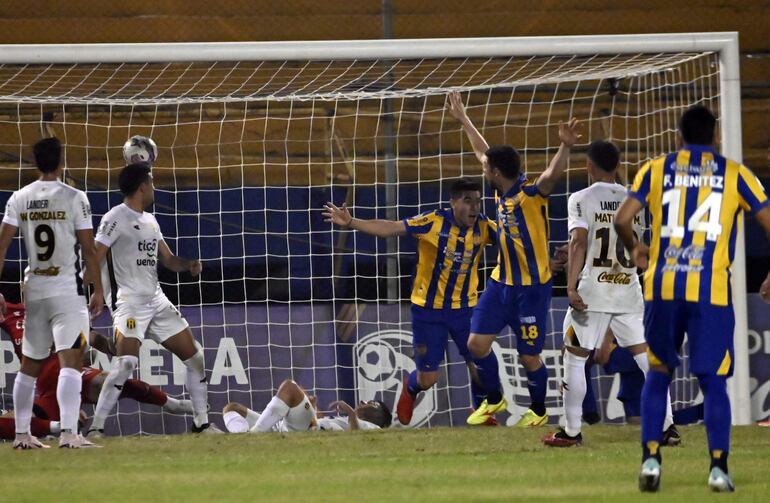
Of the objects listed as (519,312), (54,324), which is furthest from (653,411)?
(54,324)

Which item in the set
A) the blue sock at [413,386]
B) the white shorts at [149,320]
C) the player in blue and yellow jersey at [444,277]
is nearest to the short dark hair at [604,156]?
the player in blue and yellow jersey at [444,277]

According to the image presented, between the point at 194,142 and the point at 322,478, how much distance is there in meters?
7.44

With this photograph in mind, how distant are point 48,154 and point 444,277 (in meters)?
3.13

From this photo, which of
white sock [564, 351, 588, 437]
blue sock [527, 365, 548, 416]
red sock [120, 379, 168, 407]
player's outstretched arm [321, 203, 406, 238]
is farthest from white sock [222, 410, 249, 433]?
white sock [564, 351, 588, 437]

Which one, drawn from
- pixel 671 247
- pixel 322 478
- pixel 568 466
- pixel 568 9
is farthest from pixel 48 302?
pixel 568 9

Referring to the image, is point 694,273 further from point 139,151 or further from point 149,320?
point 139,151

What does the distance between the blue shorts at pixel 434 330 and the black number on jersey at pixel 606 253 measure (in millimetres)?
1636

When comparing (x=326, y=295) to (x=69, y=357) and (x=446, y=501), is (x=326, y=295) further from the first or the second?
(x=446, y=501)

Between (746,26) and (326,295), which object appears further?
(746,26)

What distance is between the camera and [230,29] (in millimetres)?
14516

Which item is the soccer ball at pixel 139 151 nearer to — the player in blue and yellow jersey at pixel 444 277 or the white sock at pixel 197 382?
the white sock at pixel 197 382

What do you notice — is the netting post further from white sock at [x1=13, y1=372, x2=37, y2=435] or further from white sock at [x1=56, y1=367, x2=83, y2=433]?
white sock at [x1=13, y1=372, x2=37, y2=435]

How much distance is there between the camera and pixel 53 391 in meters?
9.99

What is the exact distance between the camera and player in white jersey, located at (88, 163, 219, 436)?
31.5 feet
